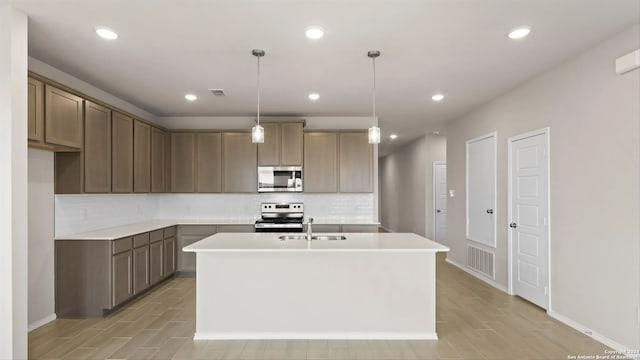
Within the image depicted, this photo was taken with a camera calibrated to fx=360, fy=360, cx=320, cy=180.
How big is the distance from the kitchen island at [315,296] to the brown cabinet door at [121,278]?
4.17 ft

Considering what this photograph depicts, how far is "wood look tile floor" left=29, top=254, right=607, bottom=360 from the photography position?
9.86 ft

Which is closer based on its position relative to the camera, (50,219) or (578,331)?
(578,331)

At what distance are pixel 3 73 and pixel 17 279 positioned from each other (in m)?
1.48

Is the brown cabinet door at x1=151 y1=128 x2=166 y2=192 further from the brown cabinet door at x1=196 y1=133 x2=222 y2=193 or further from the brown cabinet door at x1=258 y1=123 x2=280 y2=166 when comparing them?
the brown cabinet door at x1=258 y1=123 x2=280 y2=166

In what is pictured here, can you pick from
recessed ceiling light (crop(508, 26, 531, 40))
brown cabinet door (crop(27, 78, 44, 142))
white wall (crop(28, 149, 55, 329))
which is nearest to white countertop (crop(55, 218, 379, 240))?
white wall (crop(28, 149, 55, 329))

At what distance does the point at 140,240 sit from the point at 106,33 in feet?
8.33

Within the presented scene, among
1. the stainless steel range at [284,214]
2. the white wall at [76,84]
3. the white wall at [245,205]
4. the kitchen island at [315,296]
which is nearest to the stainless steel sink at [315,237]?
the kitchen island at [315,296]

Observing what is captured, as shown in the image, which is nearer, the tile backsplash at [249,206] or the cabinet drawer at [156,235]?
the cabinet drawer at [156,235]

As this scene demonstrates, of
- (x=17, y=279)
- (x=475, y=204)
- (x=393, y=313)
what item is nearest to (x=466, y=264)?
(x=475, y=204)

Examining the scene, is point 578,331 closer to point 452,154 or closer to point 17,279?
point 452,154

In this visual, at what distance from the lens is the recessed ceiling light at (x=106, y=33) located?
9.54 feet

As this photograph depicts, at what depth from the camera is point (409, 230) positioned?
991 centimetres

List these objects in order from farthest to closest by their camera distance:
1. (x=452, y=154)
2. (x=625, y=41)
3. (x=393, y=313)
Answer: (x=452, y=154) → (x=393, y=313) → (x=625, y=41)

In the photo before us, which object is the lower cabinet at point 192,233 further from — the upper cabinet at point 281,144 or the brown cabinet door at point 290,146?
the brown cabinet door at point 290,146
